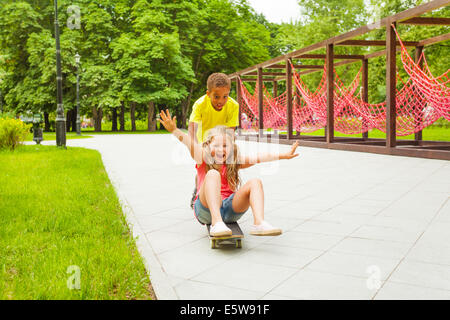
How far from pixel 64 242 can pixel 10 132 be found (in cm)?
1047

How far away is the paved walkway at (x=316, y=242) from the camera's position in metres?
2.86

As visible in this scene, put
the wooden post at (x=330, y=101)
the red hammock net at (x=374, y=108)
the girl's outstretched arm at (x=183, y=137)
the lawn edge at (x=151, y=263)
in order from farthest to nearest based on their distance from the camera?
1. the wooden post at (x=330, y=101)
2. the red hammock net at (x=374, y=108)
3. the girl's outstretched arm at (x=183, y=137)
4. the lawn edge at (x=151, y=263)

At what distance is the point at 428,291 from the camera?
2.76m

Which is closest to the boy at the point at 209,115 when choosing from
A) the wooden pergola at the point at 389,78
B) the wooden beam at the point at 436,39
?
the wooden pergola at the point at 389,78

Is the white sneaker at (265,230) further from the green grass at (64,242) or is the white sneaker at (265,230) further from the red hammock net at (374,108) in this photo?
the red hammock net at (374,108)

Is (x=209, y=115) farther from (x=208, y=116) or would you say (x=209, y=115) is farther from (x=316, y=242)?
(x=316, y=242)

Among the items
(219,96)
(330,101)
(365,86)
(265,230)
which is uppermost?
(365,86)

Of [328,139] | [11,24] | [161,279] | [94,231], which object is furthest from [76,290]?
[11,24]

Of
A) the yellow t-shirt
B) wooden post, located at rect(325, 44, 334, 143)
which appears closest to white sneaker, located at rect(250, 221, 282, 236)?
the yellow t-shirt

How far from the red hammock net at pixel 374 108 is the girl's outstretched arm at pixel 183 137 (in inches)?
290

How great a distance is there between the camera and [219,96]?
13.0 feet

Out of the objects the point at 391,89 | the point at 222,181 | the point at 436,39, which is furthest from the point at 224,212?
the point at 436,39

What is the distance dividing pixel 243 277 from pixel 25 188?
4.70 m
